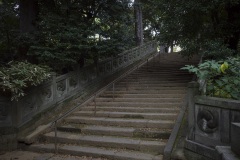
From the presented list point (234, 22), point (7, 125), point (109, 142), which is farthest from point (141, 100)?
point (234, 22)

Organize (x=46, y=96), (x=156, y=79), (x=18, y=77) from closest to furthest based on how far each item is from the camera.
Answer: (x=18, y=77) < (x=46, y=96) < (x=156, y=79)

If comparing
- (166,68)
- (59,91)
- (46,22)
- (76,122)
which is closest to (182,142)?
(76,122)

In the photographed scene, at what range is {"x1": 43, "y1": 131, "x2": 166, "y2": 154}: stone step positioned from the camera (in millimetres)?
6273

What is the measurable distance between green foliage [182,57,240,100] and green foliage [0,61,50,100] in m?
4.32

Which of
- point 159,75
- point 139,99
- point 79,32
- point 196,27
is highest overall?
point 196,27

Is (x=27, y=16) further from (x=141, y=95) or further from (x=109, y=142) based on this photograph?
(x=109, y=142)

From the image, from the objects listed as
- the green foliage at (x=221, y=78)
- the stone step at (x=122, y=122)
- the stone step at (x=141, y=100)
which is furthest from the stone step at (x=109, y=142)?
the stone step at (x=141, y=100)

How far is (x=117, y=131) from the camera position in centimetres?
719

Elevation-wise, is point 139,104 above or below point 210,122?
below

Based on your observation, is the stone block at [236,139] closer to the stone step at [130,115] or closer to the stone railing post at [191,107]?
the stone railing post at [191,107]

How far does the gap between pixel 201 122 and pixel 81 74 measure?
634 cm

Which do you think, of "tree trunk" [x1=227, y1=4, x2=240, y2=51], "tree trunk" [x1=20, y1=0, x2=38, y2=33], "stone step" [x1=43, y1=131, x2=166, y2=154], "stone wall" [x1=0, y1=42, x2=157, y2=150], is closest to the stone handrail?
"stone wall" [x1=0, y1=42, x2=157, y2=150]

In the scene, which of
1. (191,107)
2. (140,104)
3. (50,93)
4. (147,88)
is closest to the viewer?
(191,107)

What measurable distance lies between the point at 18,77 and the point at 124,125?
3.52 metres
